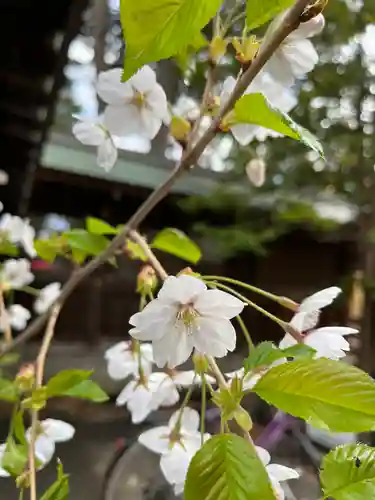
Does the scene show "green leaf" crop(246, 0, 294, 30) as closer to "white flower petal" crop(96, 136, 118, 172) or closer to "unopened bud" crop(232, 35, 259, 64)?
"unopened bud" crop(232, 35, 259, 64)

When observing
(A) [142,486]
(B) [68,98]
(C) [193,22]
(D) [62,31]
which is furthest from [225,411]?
(B) [68,98]

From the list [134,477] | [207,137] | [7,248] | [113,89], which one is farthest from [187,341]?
[134,477]

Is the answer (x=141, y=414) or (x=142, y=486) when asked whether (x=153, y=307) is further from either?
(x=142, y=486)

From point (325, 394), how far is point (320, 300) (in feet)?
0.35

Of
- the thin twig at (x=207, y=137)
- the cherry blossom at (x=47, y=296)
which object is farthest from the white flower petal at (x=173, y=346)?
the cherry blossom at (x=47, y=296)

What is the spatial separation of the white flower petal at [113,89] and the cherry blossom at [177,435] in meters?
0.23

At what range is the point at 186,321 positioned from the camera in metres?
0.30

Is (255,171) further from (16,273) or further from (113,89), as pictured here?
(16,273)

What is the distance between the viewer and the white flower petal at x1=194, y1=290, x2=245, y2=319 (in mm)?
284

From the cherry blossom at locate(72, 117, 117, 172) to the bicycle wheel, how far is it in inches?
43.9

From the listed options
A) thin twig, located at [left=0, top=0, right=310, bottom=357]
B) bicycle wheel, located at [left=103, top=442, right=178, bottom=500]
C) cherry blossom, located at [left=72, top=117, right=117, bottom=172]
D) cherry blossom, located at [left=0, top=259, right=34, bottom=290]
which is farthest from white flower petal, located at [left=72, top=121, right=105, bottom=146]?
bicycle wheel, located at [left=103, top=442, right=178, bottom=500]

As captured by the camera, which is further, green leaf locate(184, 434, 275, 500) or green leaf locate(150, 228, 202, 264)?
green leaf locate(150, 228, 202, 264)

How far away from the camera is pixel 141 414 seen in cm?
44

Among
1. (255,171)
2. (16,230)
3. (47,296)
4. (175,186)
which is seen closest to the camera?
(255,171)
